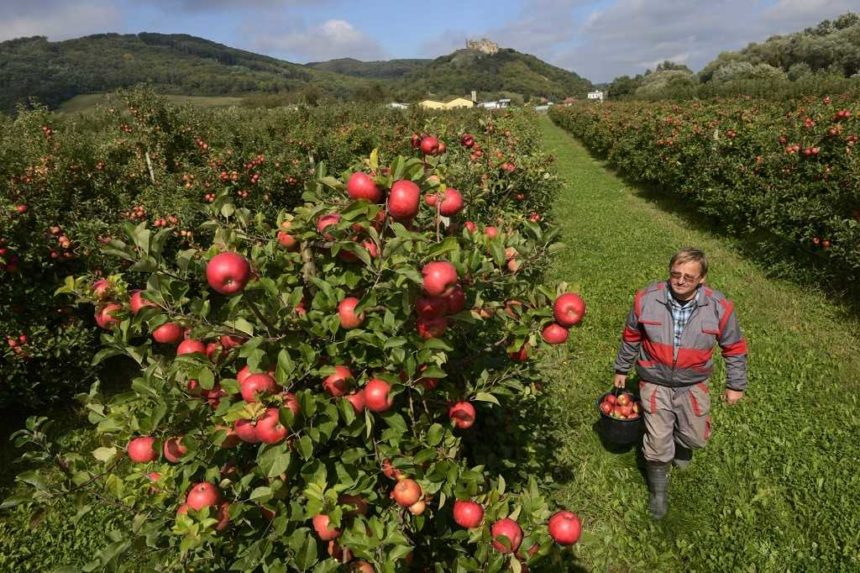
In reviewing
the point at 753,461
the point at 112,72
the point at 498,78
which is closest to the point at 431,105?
the point at 753,461

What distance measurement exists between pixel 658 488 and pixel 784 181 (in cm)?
657

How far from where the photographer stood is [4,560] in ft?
11.5

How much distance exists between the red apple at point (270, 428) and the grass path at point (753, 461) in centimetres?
116

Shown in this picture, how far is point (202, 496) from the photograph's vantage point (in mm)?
1685

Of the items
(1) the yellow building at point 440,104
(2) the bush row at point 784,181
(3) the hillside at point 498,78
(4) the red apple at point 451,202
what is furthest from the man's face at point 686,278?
(3) the hillside at point 498,78

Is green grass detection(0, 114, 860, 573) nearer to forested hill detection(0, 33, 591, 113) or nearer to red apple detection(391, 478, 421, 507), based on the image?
red apple detection(391, 478, 421, 507)

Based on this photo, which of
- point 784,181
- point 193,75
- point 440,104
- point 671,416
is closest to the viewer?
point 671,416

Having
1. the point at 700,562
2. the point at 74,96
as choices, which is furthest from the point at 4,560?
the point at 74,96

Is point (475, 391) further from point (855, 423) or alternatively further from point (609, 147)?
point (609, 147)

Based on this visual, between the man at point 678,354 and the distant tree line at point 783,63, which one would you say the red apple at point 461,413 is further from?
the distant tree line at point 783,63

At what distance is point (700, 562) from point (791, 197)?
6.57m

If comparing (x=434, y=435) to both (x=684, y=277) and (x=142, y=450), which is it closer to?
(x=142, y=450)

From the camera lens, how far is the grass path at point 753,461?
3418 mm

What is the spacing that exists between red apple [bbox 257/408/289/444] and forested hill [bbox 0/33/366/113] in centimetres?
7484
